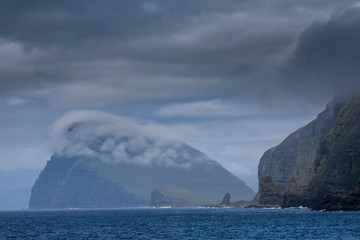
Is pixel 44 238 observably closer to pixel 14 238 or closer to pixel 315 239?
pixel 14 238

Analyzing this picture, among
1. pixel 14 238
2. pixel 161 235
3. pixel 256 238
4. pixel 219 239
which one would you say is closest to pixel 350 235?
pixel 256 238

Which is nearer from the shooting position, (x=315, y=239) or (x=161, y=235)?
(x=315, y=239)

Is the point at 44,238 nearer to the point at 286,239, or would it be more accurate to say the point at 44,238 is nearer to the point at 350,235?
the point at 286,239

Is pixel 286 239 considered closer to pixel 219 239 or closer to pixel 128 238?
pixel 219 239

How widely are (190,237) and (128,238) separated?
1760cm

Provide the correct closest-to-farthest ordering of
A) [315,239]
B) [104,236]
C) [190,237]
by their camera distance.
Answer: [315,239] < [190,237] < [104,236]

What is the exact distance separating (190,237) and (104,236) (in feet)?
91.5

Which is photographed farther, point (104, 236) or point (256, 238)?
point (104, 236)

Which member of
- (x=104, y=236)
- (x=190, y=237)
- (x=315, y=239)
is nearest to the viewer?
(x=315, y=239)

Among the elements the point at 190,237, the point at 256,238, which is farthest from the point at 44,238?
the point at 256,238

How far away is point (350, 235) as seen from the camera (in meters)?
157

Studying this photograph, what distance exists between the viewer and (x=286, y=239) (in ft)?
497

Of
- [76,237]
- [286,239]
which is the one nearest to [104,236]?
[76,237]

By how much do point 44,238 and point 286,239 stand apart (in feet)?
230
